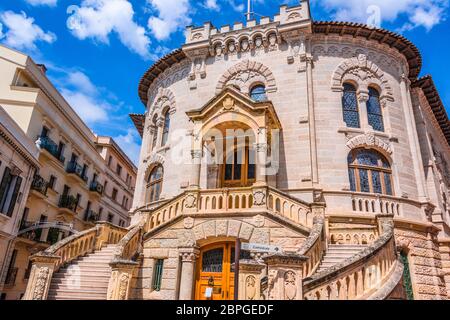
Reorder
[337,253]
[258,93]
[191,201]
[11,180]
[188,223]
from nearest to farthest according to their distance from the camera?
[337,253], [188,223], [191,201], [258,93], [11,180]

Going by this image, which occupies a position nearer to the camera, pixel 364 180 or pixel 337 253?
pixel 337 253

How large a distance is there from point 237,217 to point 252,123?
14.4 feet

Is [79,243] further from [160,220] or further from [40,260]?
[160,220]

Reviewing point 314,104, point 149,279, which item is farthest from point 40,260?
point 314,104

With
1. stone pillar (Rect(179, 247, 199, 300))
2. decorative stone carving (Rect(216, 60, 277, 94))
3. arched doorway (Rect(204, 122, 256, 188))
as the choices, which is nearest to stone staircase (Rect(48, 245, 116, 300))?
stone pillar (Rect(179, 247, 199, 300))

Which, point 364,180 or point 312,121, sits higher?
point 312,121

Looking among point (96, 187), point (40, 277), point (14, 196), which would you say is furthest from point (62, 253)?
point (96, 187)

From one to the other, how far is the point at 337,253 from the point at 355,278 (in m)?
3.15

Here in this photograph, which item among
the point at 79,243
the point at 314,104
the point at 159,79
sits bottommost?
the point at 79,243

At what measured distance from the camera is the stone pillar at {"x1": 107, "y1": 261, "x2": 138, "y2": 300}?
10.6 meters

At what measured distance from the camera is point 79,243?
1421 centimetres

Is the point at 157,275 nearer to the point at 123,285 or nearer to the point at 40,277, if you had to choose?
the point at 123,285

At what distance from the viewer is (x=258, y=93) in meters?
18.2

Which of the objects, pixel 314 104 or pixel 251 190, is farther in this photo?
pixel 314 104
